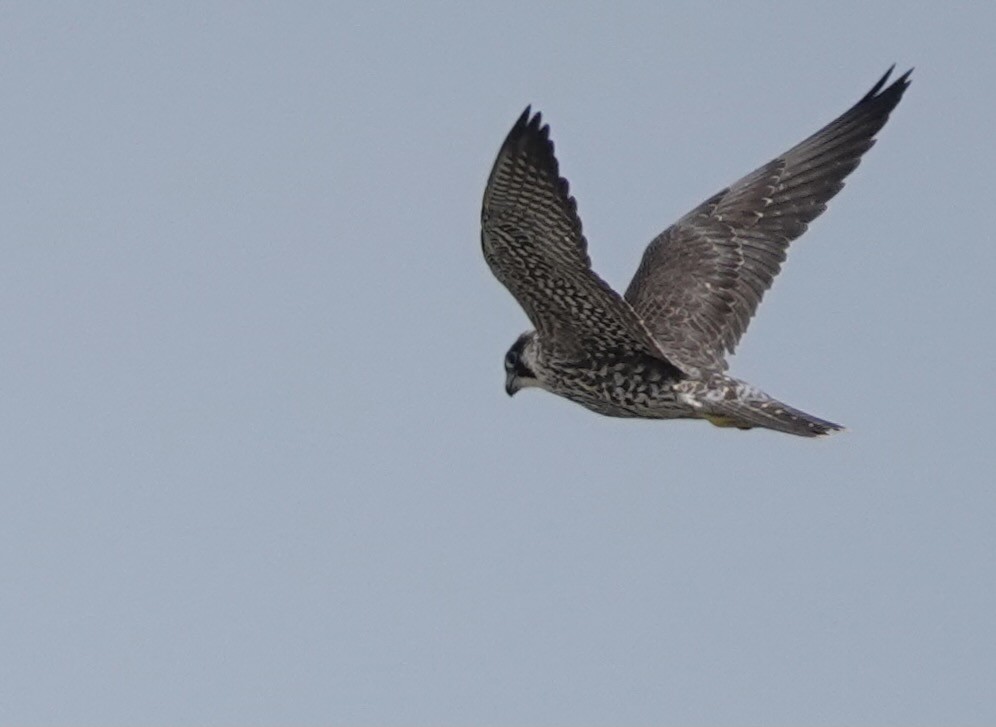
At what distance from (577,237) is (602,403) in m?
1.93

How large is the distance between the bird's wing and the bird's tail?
57 cm

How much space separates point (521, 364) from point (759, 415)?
5.77 feet

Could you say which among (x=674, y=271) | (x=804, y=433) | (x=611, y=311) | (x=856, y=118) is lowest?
(x=804, y=433)

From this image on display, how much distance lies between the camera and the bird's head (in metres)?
13.9

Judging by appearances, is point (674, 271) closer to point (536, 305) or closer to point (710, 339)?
point (710, 339)

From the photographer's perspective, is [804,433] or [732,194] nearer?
[804,433]

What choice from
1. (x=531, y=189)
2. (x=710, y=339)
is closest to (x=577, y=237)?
(x=531, y=189)

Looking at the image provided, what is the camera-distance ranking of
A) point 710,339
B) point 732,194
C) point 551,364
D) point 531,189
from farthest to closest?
point 732,194, point 710,339, point 551,364, point 531,189

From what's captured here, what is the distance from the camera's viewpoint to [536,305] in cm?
1310

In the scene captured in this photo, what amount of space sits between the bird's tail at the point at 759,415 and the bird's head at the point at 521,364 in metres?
1.19

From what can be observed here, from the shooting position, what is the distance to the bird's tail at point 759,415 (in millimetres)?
12859

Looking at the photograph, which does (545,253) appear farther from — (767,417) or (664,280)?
(664,280)

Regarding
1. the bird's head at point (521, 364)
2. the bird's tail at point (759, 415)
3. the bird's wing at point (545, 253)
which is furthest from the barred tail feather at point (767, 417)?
the bird's head at point (521, 364)

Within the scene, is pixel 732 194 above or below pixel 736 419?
above
